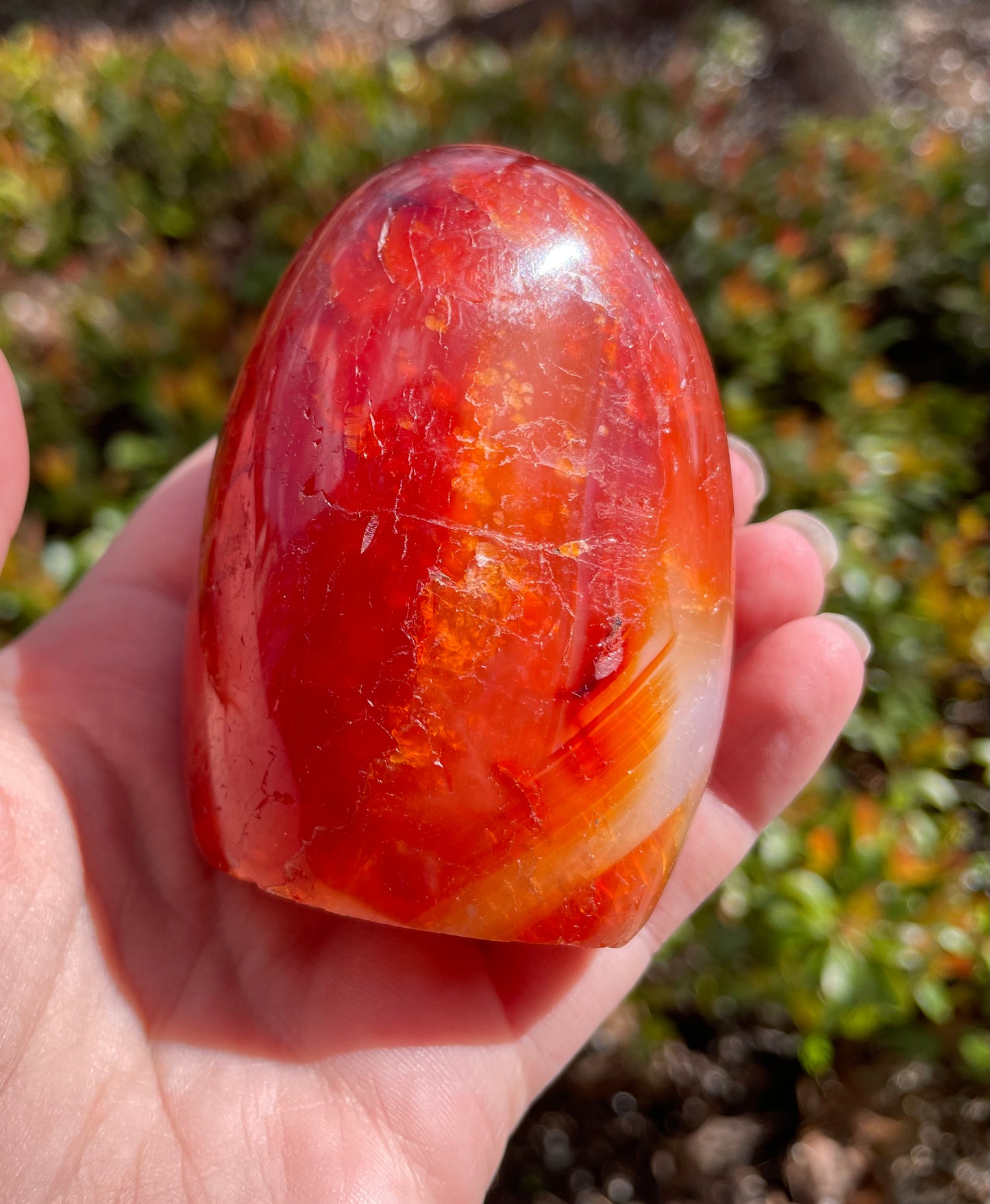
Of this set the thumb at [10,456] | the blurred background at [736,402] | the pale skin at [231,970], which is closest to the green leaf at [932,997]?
the blurred background at [736,402]

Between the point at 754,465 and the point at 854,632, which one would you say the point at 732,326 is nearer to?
the point at 754,465

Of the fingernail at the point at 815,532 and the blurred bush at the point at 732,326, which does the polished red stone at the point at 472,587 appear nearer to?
the fingernail at the point at 815,532

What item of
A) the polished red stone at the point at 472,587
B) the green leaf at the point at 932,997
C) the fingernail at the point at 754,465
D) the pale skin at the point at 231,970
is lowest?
the green leaf at the point at 932,997

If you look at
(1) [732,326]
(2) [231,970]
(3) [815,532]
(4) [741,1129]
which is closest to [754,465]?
(3) [815,532]

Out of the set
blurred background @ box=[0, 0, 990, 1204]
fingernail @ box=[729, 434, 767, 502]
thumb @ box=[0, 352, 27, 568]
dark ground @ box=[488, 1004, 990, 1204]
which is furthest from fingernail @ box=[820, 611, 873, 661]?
thumb @ box=[0, 352, 27, 568]

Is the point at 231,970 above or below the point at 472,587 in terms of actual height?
below
